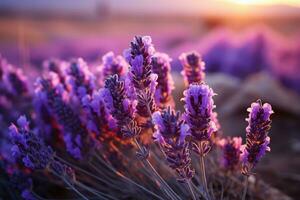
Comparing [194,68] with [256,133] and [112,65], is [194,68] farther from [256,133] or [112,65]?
[256,133]

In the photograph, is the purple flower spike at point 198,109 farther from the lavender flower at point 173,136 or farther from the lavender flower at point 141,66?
the lavender flower at point 141,66

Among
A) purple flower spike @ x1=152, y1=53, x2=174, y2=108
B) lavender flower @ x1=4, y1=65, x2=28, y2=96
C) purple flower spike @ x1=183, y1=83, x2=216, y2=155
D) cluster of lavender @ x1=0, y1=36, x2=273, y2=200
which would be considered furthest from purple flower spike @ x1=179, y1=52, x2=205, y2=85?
lavender flower @ x1=4, y1=65, x2=28, y2=96

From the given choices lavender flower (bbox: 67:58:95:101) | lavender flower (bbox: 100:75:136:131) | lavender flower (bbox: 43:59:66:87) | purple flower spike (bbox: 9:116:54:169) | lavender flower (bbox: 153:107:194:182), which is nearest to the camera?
lavender flower (bbox: 153:107:194:182)

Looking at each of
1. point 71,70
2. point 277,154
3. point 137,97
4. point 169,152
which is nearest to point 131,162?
point 71,70

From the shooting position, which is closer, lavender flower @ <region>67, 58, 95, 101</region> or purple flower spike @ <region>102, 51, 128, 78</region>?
purple flower spike @ <region>102, 51, 128, 78</region>

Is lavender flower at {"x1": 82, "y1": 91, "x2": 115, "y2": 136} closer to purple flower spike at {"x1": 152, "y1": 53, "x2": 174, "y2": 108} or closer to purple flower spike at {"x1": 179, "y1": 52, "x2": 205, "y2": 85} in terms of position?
purple flower spike at {"x1": 152, "y1": 53, "x2": 174, "y2": 108}

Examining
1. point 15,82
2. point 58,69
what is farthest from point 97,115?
point 15,82

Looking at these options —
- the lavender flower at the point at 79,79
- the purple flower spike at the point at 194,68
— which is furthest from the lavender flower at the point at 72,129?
the purple flower spike at the point at 194,68

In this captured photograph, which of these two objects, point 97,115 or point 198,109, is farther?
point 97,115

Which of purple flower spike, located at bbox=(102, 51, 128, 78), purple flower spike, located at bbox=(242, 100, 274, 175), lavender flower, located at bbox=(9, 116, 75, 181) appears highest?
purple flower spike, located at bbox=(102, 51, 128, 78)
